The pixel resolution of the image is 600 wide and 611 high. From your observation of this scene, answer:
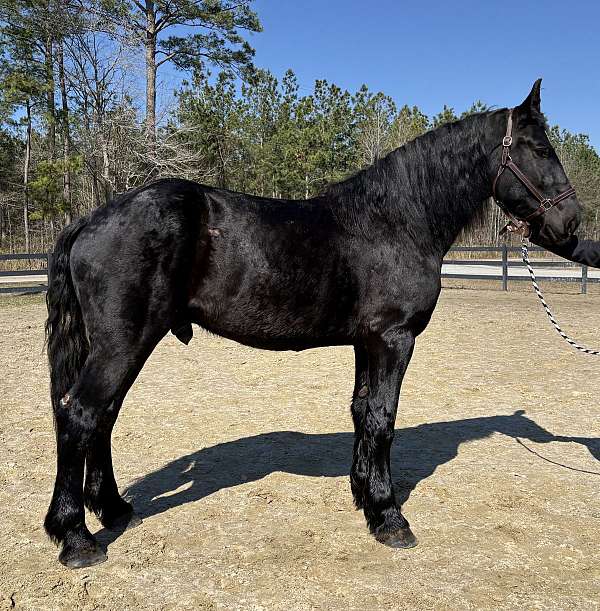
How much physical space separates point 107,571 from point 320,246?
2.05m

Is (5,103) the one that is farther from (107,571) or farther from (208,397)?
(107,571)

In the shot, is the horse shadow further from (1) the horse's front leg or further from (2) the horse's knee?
(2) the horse's knee

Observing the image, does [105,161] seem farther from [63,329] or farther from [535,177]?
[535,177]

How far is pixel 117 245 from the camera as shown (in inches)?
110

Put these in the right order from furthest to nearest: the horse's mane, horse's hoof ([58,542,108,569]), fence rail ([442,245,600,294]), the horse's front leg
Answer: fence rail ([442,245,600,294])
the horse's mane
the horse's front leg
horse's hoof ([58,542,108,569])

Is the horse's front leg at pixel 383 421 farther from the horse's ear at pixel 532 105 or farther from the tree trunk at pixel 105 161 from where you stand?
the tree trunk at pixel 105 161

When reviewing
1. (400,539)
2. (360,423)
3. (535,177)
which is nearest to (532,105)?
(535,177)

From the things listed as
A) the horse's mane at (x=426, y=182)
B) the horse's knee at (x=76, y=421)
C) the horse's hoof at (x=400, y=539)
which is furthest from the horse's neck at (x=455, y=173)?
the horse's knee at (x=76, y=421)

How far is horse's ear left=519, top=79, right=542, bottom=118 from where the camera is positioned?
10.3 ft

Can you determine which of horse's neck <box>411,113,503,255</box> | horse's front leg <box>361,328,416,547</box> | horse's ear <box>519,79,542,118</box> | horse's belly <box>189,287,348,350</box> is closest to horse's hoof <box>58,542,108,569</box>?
horse's belly <box>189,287,348,350</box>

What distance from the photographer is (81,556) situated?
2.79 m

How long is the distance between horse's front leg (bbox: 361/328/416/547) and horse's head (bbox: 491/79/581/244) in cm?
103

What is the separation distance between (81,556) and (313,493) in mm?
1525

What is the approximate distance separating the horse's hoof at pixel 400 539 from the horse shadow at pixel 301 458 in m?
0.50
